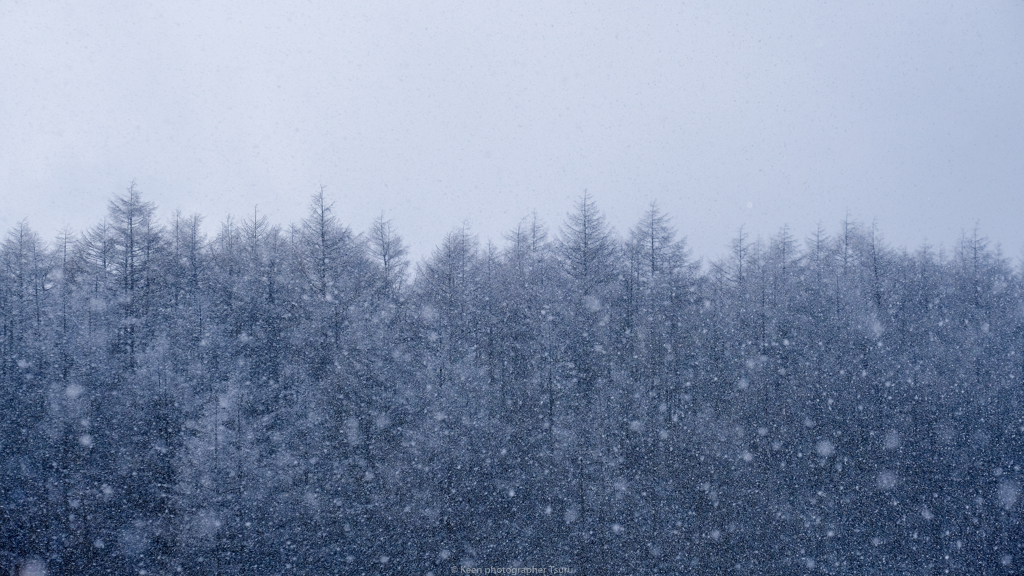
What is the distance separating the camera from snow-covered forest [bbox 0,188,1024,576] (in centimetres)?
1387

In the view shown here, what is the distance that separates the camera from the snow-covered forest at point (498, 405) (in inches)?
546

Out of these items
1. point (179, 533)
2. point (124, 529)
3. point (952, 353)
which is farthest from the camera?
point (952, 353)

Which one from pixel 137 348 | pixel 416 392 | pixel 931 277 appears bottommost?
pixel 416 392

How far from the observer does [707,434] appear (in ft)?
59.7

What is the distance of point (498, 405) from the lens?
1866cm

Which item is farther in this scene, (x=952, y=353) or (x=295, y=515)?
(x=952, y=353)

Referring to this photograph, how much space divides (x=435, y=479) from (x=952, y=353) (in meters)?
23.9

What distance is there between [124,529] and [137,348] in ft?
23.1

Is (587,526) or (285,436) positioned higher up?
(285,436)

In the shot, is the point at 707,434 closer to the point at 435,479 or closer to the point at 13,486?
the point at 435,479

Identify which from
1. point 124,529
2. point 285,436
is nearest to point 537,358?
point 285,436

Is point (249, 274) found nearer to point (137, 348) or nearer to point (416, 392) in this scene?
point (137, 348)

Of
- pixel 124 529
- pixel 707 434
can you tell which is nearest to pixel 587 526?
pixel 707 434

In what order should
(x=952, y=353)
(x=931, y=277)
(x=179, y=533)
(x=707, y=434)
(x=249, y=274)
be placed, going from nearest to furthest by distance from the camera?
(x=179, y=533) < (x=707, y=434) < (x=249, y=274) < (x=952, y=353) < (x=931, y=277)
